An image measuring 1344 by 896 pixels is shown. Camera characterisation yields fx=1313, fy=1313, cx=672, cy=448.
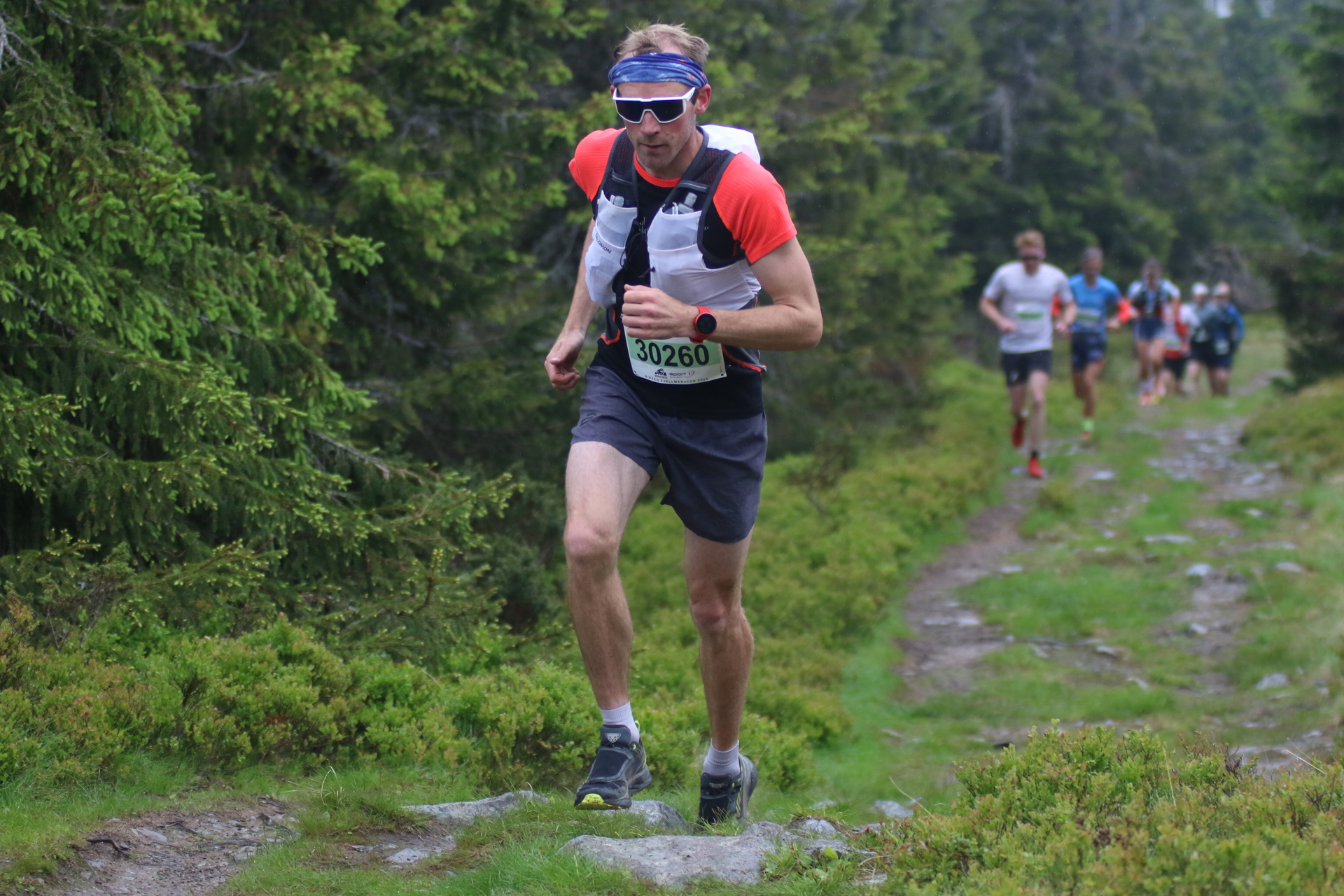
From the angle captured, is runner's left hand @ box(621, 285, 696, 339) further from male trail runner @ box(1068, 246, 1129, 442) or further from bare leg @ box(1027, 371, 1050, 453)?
male trail runner @ box(1068, 246, 1129, 442)

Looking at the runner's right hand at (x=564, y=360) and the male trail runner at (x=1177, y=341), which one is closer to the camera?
the runner's right hand at (x=564, y=360)

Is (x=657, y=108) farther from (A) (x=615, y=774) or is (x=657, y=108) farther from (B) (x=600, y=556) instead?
(A) (x=615, y=774)

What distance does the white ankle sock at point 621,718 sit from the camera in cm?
441

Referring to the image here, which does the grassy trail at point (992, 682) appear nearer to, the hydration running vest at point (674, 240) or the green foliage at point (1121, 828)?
the green foliage at point (1121, 828)

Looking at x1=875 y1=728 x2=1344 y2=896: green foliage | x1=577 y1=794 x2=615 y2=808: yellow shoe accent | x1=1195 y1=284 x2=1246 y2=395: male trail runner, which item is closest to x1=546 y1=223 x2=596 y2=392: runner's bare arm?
x1=577 y1=794 x2=615 y2=808: yellow shoe accent

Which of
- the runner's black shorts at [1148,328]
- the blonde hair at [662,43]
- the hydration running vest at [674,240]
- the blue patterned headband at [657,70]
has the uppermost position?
the blonde hair at [662,43]

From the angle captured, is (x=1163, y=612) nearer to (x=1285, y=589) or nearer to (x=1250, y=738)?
(x=1285, y=589)

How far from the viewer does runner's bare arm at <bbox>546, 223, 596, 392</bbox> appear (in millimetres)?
4512

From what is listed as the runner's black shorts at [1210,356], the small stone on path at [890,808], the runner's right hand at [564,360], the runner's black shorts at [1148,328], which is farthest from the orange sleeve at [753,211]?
the runner's black shorts at [1210,356]

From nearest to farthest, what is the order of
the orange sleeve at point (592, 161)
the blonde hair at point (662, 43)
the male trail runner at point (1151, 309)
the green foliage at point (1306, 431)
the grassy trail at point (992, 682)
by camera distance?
the grassy trail at point (992, 682), the blonde hair at point (662, 43), the orange sleeve at point (592, 161), the green foliage at point (1306, 431), the male trail runner at point (1151, 309)

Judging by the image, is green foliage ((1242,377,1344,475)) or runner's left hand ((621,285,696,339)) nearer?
runner's left hand ((621,285,696,339))

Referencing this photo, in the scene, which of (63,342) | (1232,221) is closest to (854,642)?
(63,342)

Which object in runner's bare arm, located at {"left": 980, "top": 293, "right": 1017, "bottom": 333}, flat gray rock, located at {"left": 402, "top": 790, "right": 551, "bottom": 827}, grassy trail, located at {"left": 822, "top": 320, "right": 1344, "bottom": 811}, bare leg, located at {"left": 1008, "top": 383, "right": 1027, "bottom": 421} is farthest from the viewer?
bare leg, located at {"left": 1008, "top": 383, "right": 1027, "bottom": 421}

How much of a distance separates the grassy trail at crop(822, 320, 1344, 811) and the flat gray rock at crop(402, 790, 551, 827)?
209cm
